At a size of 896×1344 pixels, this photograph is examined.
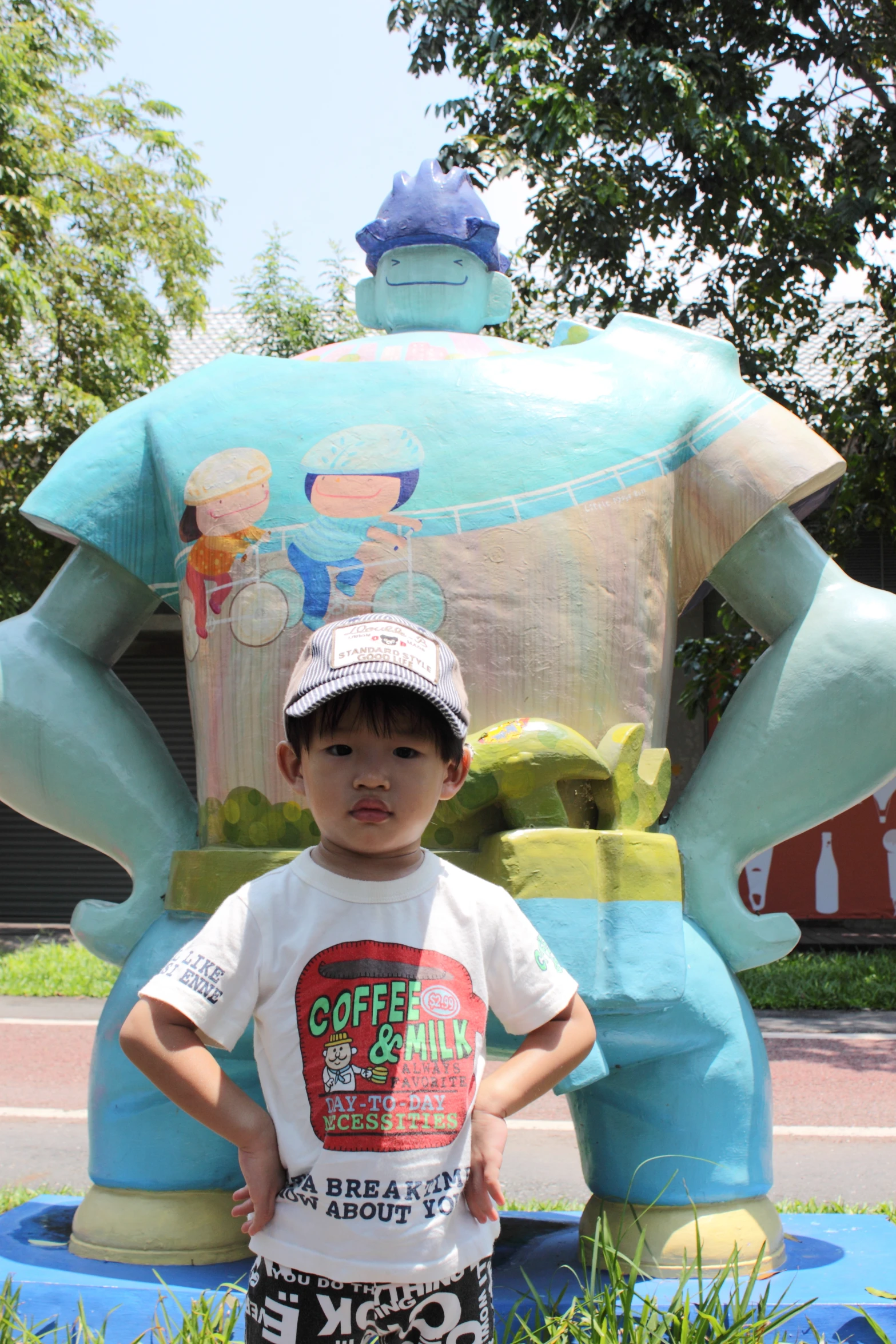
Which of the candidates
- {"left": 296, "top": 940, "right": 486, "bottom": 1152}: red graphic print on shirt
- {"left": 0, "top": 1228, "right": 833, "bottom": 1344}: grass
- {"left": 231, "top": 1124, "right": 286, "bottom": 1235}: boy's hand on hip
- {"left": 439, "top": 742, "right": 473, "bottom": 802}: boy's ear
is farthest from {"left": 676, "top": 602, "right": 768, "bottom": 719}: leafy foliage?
{"left": 231, "top": 1124, "right": 286, "bottom": 1235}: boy's hand on hip

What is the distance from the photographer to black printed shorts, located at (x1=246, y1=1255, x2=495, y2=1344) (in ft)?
4.23

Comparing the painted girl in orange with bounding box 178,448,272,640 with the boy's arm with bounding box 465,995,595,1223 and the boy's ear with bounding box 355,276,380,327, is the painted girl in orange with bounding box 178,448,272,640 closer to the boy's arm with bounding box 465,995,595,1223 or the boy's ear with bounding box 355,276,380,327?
the boy's ear with bounding box 355,276,380,327

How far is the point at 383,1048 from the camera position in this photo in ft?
4.42

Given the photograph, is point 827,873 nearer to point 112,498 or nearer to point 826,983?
point 826,983

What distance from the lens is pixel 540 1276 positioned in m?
2.09

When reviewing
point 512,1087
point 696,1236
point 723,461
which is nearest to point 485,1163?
point 512,1087

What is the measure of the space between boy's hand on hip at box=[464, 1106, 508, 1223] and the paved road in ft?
8.56

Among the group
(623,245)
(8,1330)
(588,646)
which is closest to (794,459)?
(588,646)

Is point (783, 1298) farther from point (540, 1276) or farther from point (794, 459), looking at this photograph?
point (794, 459)

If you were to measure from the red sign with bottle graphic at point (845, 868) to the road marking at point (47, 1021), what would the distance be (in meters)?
4.61

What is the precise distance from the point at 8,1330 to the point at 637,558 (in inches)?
55.9

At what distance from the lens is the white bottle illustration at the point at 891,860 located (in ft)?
30.1

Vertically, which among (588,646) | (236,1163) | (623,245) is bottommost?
(236,1163)

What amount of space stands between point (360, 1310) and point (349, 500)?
1.16m
